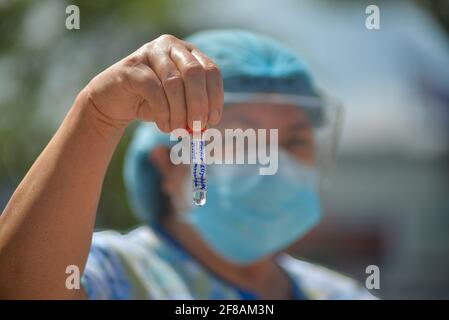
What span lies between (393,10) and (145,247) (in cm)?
347

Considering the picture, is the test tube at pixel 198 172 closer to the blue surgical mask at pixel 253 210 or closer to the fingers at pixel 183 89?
the fingers at pixel 183 89

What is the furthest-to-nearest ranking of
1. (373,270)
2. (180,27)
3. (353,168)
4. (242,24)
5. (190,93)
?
(353,168), (180,27), (242,24), (373,270), (190,93)

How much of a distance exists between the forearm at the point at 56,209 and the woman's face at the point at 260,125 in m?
0.82

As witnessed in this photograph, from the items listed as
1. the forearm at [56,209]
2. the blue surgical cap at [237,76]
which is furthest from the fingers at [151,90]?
the blue surgical cap at [237,76]

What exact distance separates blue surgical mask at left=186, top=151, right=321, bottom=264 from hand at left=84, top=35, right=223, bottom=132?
0.89 metres

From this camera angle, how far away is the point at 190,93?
1.09 meters

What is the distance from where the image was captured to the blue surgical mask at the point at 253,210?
208 centimetres

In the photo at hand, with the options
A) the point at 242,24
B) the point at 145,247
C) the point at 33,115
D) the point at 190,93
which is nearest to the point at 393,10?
the point at 242,24

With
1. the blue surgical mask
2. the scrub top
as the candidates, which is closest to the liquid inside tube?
the scrub top

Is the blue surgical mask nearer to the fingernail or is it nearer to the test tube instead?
the test tube

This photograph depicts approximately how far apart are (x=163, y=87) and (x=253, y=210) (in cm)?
109

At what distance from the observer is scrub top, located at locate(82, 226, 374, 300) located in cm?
160
